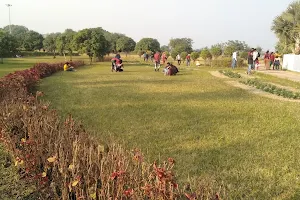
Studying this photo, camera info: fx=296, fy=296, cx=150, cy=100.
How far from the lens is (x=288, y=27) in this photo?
39219 mm

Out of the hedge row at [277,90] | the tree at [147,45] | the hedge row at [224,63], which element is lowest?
the hedge row at [277,90]

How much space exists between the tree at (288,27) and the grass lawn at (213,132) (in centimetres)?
3199

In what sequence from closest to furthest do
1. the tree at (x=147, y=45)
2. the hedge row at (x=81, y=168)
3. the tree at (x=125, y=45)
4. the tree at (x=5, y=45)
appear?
the hedge row at (x=81, y=168)
the tree at (x=5, y=45)
the tree at (x=147, y=45)
the tree at (x=125, y=45)

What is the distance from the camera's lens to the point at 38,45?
8562 cm

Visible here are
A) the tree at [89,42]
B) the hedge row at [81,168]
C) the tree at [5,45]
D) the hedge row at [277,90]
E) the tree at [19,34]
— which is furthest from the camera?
the tree at [19,34]

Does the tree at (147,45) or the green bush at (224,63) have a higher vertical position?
the tree at (147,45)

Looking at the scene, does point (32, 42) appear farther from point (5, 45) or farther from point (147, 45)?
point (5, 45)

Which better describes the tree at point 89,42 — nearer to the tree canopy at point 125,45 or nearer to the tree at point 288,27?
the tree at point 288,27

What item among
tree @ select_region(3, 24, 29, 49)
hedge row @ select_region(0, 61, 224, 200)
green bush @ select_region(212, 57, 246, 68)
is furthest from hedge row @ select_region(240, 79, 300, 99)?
tree @ select_region(3, 24, 29, 49)

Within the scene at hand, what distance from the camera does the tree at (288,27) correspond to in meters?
38.3

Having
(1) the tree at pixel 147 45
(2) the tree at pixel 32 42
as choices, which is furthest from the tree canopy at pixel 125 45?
(2) the tree at pixel 32 42

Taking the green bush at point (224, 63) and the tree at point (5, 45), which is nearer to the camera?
the green bush at point (224, 63)

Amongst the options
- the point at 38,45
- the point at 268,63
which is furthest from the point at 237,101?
the point at 38,45

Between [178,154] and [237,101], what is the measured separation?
5815mm
